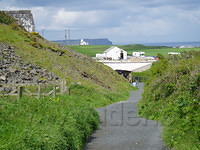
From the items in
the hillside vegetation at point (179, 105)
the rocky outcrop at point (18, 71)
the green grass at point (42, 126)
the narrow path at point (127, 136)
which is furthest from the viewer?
the rocky outcrop at point (18, 71)

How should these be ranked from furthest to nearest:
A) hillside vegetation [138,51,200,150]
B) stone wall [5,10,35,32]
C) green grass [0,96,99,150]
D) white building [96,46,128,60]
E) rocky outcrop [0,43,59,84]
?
white building [96,46,128,60] < stone wall [5,10,35,32] < rocky outcrop [0,43,59,84] < hillside vegetation [138,51,200,150] < green grass [0,96,99,150]

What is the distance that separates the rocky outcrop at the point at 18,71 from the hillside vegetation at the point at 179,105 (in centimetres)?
1156

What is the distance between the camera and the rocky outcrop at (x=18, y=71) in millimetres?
39078

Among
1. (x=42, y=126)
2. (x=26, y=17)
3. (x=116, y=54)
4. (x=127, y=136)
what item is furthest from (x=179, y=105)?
(x=116, y=54)

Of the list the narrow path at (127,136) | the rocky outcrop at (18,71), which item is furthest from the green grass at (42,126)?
the rocky outcrop at (18,71)

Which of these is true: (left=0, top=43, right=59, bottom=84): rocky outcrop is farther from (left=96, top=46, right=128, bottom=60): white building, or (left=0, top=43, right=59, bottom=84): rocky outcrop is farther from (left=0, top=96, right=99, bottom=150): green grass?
(left=96, top=46, right=128, bottom=60): white building

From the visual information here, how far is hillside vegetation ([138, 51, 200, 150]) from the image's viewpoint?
14629 mm

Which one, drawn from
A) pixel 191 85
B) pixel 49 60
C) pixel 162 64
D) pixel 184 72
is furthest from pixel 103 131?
pixel 49 60

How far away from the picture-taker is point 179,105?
17281 millimetres

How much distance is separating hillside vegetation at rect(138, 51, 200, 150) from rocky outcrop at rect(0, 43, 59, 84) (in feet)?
37.9

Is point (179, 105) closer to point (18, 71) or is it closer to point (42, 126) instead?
point (42, 126)

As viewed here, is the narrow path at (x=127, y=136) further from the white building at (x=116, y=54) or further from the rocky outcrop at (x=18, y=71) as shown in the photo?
the white building at (x=116, y=54)

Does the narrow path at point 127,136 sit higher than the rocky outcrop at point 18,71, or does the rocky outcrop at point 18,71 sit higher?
the rocky outcrop at point 18,71

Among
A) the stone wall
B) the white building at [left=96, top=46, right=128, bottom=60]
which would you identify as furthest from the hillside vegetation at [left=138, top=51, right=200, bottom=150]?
the white building at [left=96, top=46, right=128, bottom=60]
